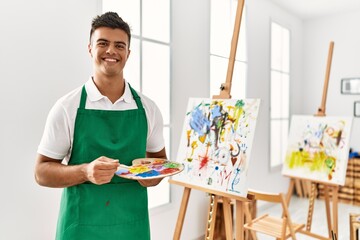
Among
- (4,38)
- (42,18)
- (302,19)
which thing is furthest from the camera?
(302,19)

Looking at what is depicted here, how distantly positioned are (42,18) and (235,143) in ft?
4.41

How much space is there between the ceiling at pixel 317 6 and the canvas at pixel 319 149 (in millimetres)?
1758

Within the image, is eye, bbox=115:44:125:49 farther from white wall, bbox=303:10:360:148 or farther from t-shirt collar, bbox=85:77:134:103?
white wall, bbox=303:10:360:148

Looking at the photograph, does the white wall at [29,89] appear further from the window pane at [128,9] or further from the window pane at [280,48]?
the window pane at [280,48]

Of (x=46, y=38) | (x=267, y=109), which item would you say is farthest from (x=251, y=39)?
(x=46, y=38)

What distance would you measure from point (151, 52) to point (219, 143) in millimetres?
1028

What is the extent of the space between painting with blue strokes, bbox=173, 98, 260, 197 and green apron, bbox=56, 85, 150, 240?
2.17ft

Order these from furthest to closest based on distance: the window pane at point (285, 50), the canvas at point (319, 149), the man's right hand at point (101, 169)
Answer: the window pane at point (285, 50) < the canvas at point (319, 149) < the man's right hand at point (101, 169)

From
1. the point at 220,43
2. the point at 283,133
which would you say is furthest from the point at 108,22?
the point at 283,133

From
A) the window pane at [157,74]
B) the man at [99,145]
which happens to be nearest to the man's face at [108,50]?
the man at [99,145]

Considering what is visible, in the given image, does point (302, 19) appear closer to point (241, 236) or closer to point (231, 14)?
point (231, 14)

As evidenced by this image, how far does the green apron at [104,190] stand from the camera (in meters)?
1.26

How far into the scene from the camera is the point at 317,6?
427 cm

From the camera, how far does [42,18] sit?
173 centimetres
